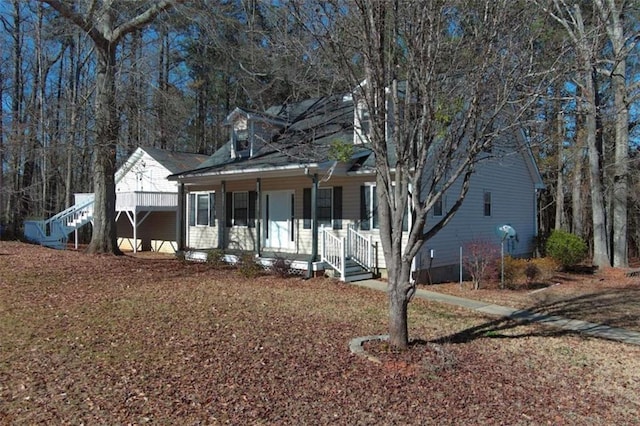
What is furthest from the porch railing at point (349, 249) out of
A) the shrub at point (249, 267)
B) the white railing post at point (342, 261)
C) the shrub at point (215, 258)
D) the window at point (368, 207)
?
the shrub at point (215, 258)

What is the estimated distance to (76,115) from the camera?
17281mm

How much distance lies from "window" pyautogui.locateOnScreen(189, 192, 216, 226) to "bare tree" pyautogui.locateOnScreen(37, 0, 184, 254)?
362 cm

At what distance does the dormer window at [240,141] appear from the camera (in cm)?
1697

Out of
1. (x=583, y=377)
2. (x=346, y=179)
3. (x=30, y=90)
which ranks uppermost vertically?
(x=30, y=90)

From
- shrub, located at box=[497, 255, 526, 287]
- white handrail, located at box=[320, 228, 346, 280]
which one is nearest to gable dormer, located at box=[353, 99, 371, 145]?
white handrail, located at box=[320, 228, 346, 280]

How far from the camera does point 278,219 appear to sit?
1622cm

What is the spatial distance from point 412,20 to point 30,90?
98.4 feet

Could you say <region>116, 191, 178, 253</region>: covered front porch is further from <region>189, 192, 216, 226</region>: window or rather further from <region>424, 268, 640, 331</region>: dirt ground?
<region>424, 268, 640, 331</region>: dirt ground

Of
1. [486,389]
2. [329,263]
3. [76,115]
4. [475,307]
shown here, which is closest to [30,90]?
[76,115]

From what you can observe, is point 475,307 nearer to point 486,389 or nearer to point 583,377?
point 583,377

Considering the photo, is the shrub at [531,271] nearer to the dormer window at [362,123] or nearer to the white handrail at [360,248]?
the white handrail at [360,248]

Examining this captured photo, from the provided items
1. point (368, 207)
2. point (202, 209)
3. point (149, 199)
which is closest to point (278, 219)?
point (368, 207)

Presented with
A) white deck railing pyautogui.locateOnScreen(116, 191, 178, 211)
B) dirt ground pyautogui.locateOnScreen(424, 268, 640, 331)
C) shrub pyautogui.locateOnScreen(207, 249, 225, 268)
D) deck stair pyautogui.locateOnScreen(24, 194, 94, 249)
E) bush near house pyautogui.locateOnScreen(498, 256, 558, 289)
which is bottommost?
dirt ground pyautogui.locateOnScreen(424, 268, 640, 331)

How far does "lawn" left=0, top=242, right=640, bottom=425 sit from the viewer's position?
439 centimetres
